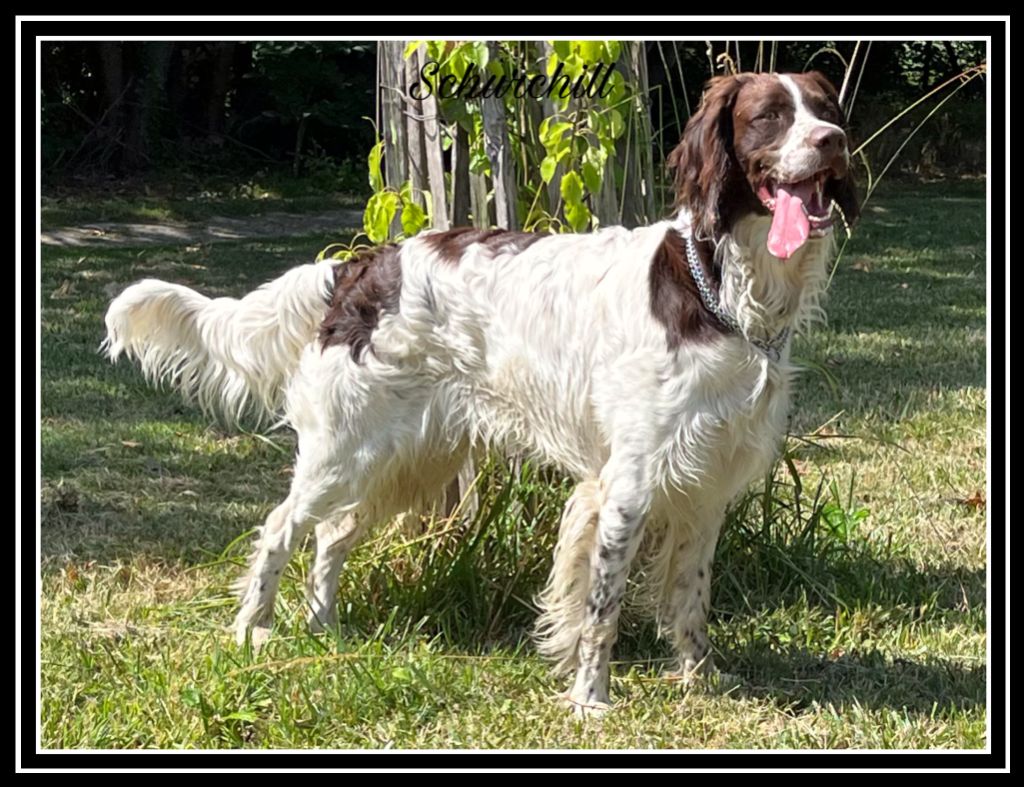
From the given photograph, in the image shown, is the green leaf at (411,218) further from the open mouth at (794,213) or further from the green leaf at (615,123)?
the open mouth at (794,213)

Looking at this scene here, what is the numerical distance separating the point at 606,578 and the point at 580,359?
594 millimetres

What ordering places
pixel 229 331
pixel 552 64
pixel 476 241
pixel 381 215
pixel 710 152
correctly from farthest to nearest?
pixel 381 215, pixel 229 331, pixel 552 64, pixel 476 241, pixel 710 152

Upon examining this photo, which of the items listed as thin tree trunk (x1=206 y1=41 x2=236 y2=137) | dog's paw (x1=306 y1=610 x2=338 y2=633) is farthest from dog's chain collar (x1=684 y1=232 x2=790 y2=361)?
thin tree trunk (x1=206 y1=41 x2=236 y2=137)

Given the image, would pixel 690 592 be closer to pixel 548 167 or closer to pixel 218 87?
pixel 548 167

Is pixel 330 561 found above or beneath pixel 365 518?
beneath

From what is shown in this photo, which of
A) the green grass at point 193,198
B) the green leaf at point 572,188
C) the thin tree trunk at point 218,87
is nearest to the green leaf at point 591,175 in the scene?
the green leaf at point 572,188

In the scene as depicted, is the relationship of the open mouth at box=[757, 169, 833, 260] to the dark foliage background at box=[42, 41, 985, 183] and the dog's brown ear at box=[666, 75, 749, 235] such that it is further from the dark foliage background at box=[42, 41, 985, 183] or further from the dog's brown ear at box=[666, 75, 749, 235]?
the dark foliage background at box=[42, 41, 985, 183]

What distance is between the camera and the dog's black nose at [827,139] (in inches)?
133

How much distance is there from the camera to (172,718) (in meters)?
3.62

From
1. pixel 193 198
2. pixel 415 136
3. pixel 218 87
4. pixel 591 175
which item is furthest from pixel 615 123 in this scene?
pixel 218 87

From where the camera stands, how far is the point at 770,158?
137 inches

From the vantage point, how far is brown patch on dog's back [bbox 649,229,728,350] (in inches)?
144

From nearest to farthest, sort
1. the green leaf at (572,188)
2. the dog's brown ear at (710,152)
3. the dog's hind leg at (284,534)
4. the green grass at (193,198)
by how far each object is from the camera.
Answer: the dog's brown ear at (710,152) → the dog's hind leg at (284,534) → the green leaf at (572,188) → the green grass at (193,198)
